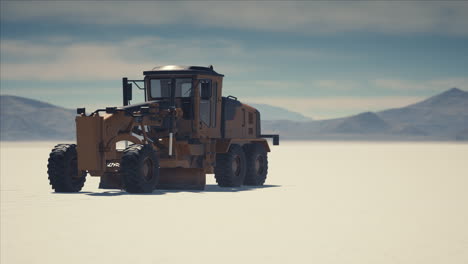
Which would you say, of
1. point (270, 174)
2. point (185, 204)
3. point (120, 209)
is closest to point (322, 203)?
point (185, 204)

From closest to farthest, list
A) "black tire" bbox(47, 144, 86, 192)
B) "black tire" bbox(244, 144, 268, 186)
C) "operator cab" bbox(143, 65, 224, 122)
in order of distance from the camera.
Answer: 1. "black tire" bbox(47, 144, 86, 192)
2. "operator cab" bbox(143, 65, 224, 122)
3. "black tire" bbox(244, 144, 268, 186)

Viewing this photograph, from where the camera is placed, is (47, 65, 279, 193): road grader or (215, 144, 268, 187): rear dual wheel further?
(215, 144, 268, 187): rear dual wheel

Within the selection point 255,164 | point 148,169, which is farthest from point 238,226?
point 255,164

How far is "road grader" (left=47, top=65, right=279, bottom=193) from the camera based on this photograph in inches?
834

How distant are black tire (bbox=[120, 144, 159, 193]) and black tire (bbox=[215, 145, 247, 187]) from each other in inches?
114

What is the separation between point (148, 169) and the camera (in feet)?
71.0

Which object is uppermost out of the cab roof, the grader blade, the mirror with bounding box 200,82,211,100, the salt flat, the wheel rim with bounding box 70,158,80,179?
the cab roof

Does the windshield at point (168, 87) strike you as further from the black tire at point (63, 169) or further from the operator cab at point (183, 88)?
the black tire at point (63, 169)

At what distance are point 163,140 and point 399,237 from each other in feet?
37.6

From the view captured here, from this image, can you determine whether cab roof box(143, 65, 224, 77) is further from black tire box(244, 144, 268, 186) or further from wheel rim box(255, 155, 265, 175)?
wheel rim box(255, 155, 265, 175)

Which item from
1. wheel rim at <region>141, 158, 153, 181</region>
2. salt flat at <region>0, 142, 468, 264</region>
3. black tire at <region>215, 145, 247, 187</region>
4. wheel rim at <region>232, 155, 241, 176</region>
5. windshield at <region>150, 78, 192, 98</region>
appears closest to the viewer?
salt flat at <region>0, 142, 468, 264</region>

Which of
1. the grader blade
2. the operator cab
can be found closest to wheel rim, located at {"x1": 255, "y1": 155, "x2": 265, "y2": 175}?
the operator cab

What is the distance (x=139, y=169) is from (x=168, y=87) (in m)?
3.81

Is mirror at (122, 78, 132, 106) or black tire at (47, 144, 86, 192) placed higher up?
mirror at (122, 78, 132, 106)
